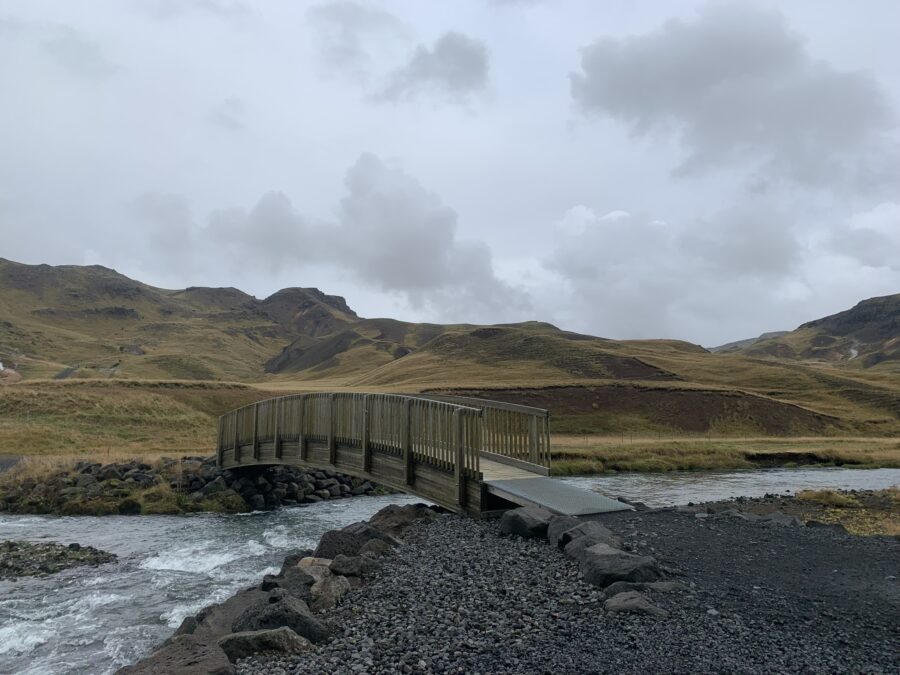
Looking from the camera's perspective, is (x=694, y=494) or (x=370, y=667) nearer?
(x=370, y=667)

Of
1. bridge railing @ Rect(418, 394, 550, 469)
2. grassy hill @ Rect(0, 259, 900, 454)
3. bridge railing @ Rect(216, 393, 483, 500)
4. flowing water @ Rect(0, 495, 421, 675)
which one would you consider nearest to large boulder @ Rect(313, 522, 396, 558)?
bridge railing @ Rect(216, 393, 483, 500)

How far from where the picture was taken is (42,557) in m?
17.4

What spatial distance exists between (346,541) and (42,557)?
1060 centimetres

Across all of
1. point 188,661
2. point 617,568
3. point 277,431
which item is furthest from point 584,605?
point 277,431

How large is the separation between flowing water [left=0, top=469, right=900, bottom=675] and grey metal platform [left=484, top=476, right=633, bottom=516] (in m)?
6.52

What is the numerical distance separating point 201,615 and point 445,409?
6.66m

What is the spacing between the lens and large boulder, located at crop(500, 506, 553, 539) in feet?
35.9

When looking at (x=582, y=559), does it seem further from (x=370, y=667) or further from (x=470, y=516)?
(x=470, y=516)

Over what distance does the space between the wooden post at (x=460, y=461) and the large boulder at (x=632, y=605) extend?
6.58 m

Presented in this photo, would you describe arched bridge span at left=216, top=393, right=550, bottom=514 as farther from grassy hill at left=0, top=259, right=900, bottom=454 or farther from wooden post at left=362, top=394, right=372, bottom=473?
grassy hill at left=0, top=259, right=900, bottom=454

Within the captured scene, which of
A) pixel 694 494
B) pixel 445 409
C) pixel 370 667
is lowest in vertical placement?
pixel 694 494

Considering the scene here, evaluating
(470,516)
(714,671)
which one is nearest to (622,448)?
(470,516)

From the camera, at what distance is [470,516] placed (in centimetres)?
1352

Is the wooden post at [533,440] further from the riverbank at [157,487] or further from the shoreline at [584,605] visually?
the riverbank at [157,487]
